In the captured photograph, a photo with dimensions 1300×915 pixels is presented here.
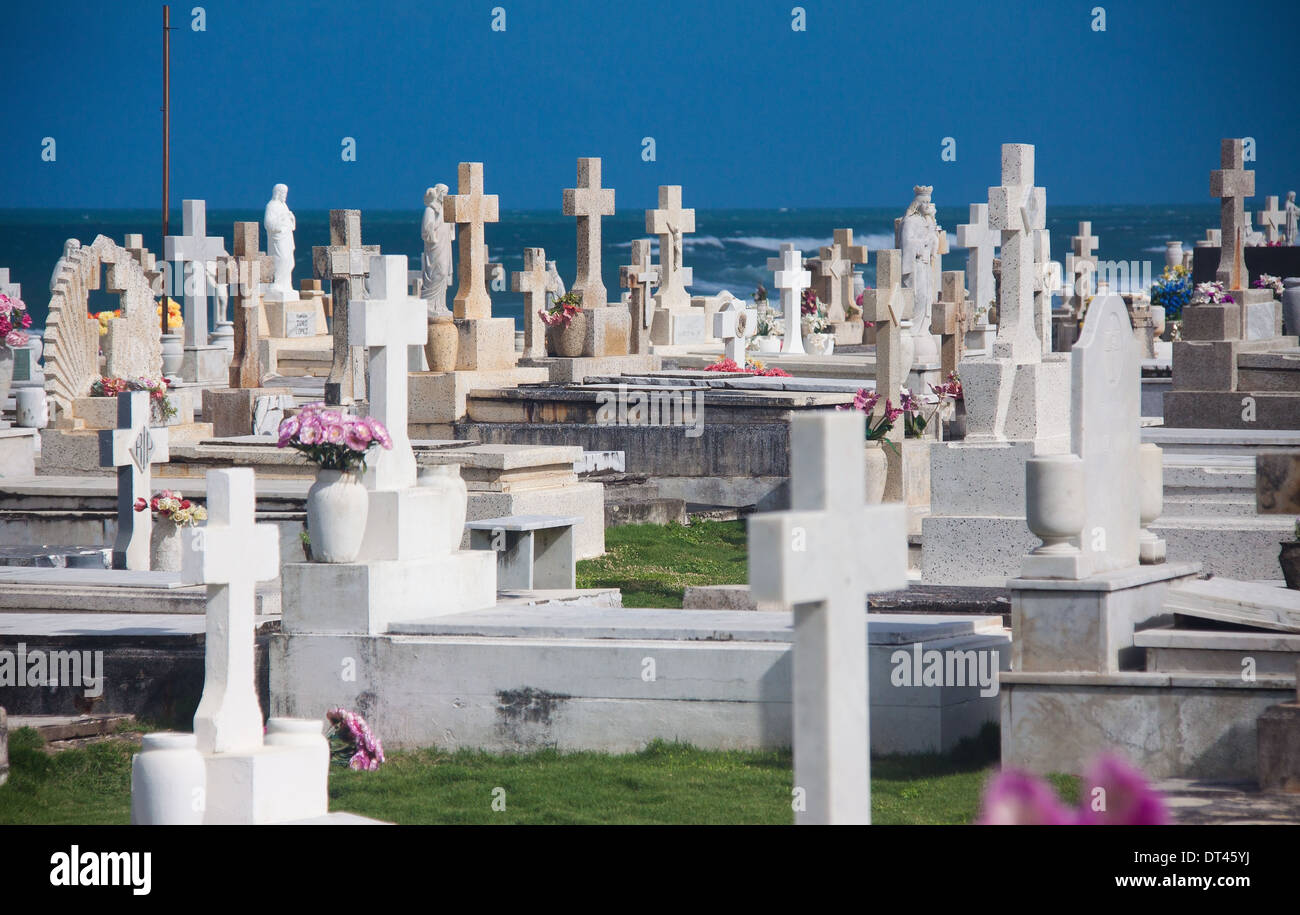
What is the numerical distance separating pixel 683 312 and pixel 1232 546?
17138mm

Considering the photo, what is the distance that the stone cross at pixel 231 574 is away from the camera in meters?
6.46

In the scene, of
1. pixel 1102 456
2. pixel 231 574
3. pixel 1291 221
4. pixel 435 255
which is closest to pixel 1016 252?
pixel 1102 456

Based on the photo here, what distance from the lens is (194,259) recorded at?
924 inches

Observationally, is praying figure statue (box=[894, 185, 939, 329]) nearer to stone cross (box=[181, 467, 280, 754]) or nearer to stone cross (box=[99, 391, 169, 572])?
stone cross (box=[99, 391, 169, 572])

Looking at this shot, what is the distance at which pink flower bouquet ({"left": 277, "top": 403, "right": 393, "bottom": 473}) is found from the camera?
27.7ft

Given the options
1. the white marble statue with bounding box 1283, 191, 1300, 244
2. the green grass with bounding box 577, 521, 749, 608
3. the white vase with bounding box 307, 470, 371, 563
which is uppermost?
the white marble statue with bounding box 1283, 191, 1300, 244

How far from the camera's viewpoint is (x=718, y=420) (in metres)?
15.9

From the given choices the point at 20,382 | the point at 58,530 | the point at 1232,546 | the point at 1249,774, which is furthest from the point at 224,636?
the point at 20,382

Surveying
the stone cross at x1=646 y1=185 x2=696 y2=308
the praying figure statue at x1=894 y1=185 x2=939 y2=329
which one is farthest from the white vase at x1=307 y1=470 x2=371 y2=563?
the stone cross at x1=646 y1=185 x2=696 y2=308

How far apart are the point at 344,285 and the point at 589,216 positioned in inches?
144

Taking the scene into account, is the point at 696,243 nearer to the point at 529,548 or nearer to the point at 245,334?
the point at 245,334

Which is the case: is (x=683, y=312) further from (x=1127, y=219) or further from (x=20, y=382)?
(x=1127, y=219)

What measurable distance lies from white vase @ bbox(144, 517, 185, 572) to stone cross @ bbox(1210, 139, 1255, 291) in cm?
1351

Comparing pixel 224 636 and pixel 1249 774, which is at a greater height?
pixel 224 636
